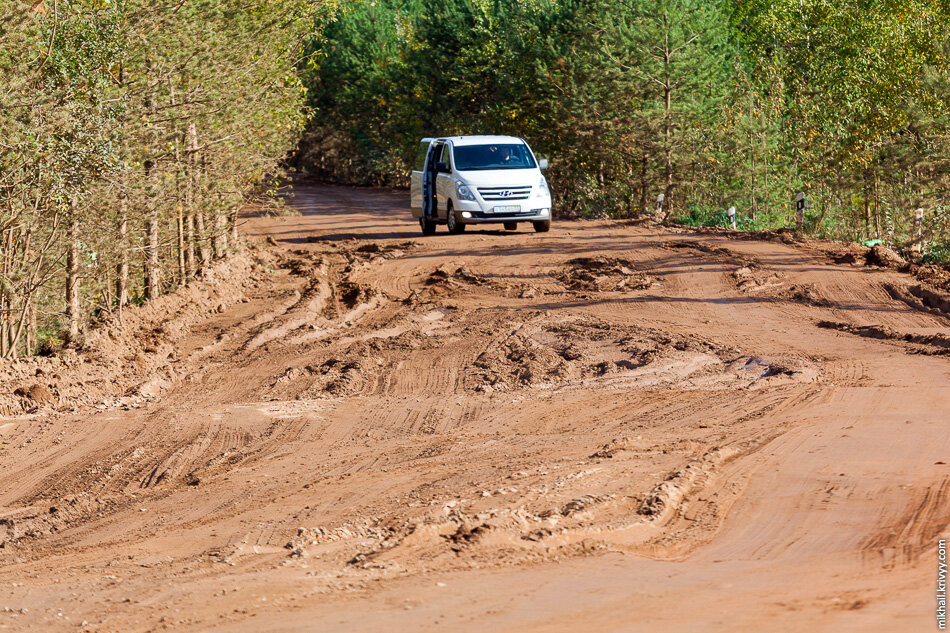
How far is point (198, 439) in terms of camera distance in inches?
343

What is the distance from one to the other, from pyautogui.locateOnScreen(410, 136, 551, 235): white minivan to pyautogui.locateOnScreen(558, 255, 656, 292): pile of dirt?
3.60m

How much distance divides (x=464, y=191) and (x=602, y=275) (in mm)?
5645

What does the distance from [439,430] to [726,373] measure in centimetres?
336

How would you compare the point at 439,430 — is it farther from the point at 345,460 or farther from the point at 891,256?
the point at 891,256

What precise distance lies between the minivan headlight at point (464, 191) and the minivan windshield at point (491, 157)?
22.9 inches

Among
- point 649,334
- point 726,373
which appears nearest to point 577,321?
point 649,334

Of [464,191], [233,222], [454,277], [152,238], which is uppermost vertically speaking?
[464,191]

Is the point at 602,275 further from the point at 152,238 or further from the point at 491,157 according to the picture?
the point at 152,238

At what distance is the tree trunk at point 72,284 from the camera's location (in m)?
11.4

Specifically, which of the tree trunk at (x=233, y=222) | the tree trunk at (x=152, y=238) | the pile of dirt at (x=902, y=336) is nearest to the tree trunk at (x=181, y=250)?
the tree trunk at (x=152, y=238)

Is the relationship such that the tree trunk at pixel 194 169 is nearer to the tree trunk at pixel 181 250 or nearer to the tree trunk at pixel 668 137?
the tree trunk at pixel 181 250

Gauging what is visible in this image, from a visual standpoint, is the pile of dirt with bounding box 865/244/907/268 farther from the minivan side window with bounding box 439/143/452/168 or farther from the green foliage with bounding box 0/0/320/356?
the green foliage with bounding box 0/0/320/356

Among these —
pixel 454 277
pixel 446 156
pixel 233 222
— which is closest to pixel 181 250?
pixel 233 222

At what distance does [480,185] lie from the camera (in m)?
21.2
